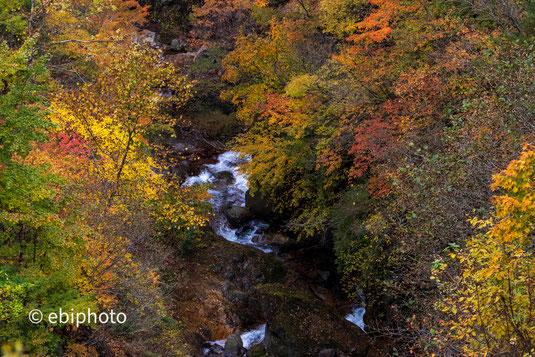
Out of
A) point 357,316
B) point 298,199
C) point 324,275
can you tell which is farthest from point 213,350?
point 298,199

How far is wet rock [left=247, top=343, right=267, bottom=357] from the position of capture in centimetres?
1318

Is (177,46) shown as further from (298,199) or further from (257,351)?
(257,351)

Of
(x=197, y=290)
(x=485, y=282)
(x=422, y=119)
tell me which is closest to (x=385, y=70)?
(x=422, y=119)

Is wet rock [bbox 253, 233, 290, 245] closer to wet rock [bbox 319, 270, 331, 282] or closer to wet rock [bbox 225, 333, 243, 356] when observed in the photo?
wet rock [bbox 319, 270, 331, 282]

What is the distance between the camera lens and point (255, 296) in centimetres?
1691

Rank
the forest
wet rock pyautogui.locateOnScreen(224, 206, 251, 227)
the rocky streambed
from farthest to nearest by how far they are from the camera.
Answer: wet rock pyautogui.locateOnScreen(224, 206, 251, 227), the rocky streambed, the forest

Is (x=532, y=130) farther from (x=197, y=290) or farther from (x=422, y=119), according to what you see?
(x=197, y=290)

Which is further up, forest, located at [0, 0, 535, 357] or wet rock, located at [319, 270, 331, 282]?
forest, located at [0, 0, 535, 357]

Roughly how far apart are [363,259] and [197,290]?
7149 millimetres

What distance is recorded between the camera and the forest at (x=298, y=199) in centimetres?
701

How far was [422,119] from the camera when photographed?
1234 cm

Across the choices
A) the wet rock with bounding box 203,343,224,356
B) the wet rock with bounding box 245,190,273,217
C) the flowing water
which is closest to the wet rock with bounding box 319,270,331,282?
the flowing water

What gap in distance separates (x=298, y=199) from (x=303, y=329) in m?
7.56

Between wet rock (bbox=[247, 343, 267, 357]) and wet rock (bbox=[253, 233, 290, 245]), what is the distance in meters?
7.23
